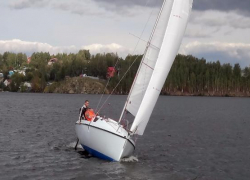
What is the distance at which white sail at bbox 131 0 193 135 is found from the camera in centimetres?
1967

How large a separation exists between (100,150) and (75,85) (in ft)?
553

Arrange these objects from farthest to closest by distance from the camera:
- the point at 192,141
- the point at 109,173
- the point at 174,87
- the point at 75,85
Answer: the point at 75,85
the point at 174,87
the point at 192,141
the point at 109,173

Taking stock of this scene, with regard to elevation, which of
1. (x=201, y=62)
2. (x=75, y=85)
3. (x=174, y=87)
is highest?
(x=201, y=62)

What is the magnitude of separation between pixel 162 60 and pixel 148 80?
1272 mm

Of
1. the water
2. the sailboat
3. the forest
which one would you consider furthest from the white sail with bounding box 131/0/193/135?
the forest

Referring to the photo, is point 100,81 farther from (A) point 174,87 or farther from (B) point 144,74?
(B) point 144,74

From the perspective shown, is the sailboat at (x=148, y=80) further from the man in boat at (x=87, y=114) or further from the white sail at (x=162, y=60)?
the man in boat at (x=87, y=114)

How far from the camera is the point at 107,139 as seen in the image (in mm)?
19797

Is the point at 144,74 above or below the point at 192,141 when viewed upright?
above

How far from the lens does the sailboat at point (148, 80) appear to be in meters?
19.7

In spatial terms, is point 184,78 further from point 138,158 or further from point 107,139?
point 107,139

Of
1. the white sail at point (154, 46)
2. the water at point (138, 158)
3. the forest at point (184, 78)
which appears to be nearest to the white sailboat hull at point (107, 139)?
the water at point (138, 158)

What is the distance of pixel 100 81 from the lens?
19038 cm

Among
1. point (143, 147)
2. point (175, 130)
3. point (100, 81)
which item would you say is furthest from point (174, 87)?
point (143, 147)
